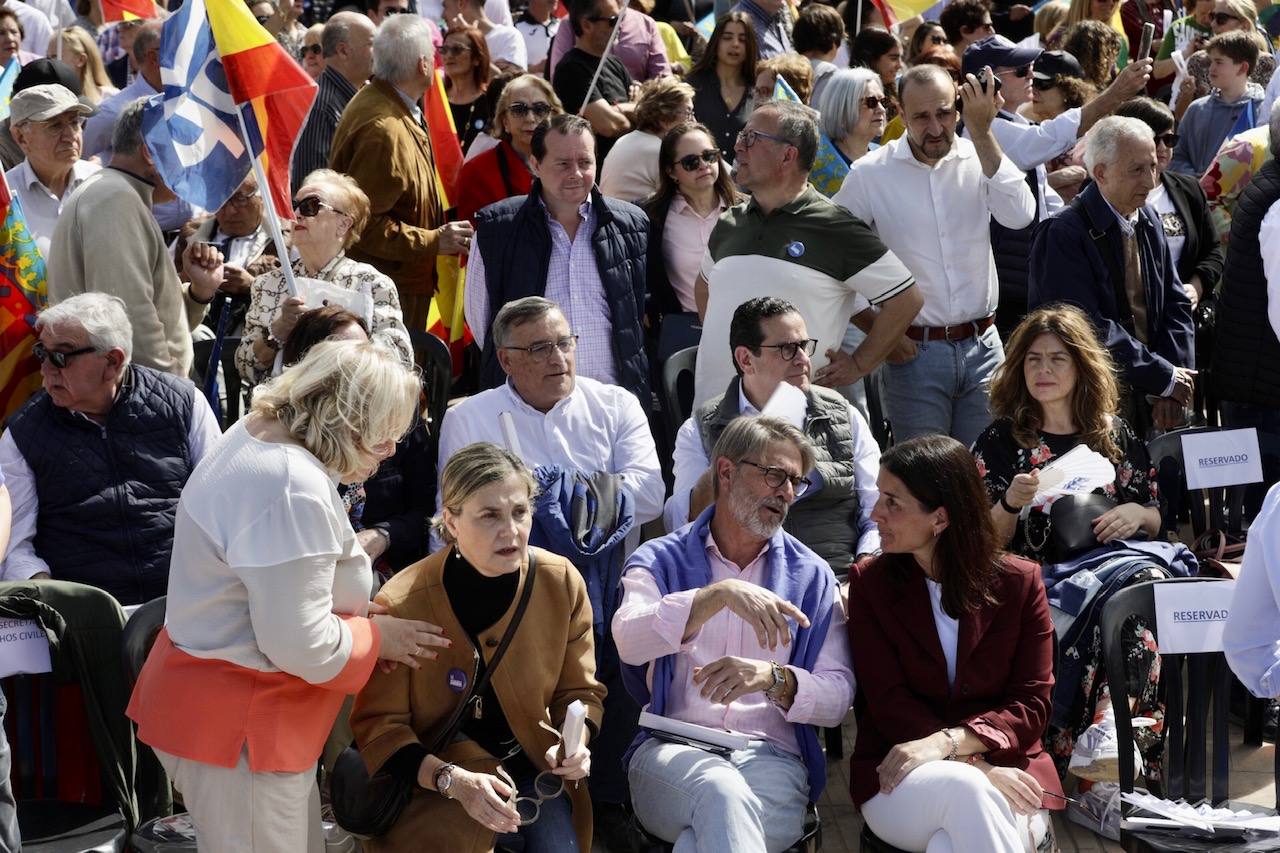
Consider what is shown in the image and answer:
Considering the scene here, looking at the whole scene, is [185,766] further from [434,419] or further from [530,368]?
[434,419]

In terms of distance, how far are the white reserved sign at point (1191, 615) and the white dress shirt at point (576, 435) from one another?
1613 millimetres

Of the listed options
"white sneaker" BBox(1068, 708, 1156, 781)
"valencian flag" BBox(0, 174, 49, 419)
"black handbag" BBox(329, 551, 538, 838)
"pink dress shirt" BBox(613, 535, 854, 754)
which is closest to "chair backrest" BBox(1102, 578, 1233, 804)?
"white sneaker" BBox(1068, 708, 1156, 781)

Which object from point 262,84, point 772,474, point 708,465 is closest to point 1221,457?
point 708,465

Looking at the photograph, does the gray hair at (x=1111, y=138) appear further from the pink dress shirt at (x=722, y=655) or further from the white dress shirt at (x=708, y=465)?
the pink dress shirt at (x=722, y=655)

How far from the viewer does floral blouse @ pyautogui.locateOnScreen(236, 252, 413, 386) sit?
571cm

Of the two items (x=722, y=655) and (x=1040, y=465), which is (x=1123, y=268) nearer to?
(x=1040, y=465)

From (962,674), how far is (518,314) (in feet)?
6.13

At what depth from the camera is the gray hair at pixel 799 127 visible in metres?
5.66

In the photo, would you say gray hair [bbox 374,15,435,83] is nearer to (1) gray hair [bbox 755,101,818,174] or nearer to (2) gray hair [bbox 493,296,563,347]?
(1) gray hair [bbox 755,101,818,174]

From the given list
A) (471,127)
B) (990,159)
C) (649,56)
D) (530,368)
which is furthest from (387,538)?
(649,56)

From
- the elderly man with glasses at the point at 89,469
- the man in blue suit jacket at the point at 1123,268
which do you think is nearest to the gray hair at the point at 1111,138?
the man in blue suit jacket at the point at 1123,268

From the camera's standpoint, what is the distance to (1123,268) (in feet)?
19.6

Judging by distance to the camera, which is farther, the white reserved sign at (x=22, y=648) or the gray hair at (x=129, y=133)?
the gray hair at (x=129, y=133)

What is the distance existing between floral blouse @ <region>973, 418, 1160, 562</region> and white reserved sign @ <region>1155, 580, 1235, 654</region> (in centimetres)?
85
